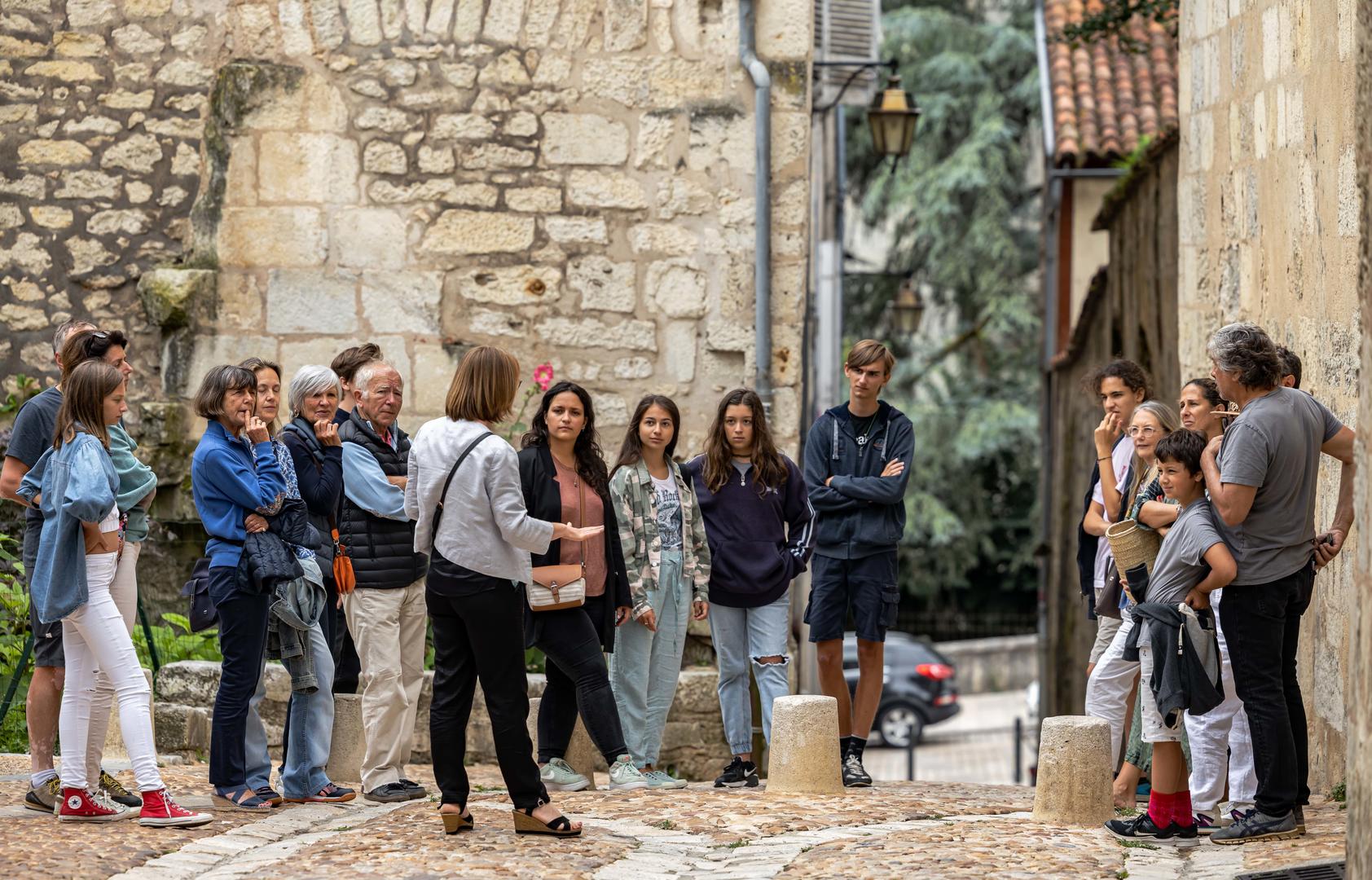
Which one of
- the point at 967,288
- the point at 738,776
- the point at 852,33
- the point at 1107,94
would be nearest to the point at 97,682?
the point at 738,776

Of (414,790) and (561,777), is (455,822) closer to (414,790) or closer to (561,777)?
(414,790)

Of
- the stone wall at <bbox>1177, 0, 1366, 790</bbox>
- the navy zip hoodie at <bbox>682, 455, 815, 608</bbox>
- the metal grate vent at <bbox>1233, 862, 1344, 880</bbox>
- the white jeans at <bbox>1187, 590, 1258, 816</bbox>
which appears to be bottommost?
the metal grate vent at <bbox>1233, 862, 1344, 880</bbox>

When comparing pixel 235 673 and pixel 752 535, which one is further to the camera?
pixel 752 535

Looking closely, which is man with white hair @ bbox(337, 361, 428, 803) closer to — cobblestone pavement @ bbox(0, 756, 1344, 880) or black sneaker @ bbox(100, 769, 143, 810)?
cobblestone pavement @ bbox(0, 756, 1344, 880)

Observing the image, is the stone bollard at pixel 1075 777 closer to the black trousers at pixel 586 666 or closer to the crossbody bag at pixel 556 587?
the black trousers at pixel 586 666

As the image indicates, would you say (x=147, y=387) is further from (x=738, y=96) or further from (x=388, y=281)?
(x=738, y=96)

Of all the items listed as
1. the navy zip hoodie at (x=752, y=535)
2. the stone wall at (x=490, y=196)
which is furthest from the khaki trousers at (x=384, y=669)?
the stone wall at (x=490, y=196)

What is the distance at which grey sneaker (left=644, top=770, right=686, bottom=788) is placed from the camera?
7.00 m

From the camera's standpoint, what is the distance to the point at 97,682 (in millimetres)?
5898

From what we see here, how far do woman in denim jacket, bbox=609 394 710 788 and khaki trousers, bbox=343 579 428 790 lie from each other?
962 mm

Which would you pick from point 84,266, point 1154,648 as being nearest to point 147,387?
point 84,266

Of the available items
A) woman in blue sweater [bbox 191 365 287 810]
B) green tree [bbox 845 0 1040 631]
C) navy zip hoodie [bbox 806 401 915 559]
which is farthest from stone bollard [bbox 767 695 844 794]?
green tree [bbox 845 0 1040 631]

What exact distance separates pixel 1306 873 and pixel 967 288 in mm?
22264

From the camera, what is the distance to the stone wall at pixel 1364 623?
14.2 feet
